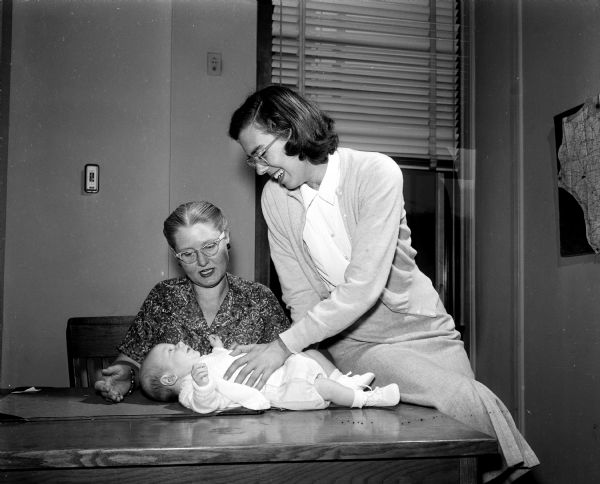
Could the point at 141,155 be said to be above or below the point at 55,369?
above

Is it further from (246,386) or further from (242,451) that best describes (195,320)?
(242,451)

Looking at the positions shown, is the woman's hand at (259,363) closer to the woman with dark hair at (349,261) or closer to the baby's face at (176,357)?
the woman with dark hair at (349,261)

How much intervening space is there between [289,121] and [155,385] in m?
0.90

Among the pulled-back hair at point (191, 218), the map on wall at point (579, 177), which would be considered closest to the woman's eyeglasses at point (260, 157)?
the pulled-back hair at point (191, 218)

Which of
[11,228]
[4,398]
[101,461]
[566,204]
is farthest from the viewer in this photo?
[11,228]

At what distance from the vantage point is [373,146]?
3922mm

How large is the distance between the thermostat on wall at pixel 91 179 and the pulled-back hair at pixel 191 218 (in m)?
1.41

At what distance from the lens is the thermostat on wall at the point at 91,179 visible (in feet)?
11.6

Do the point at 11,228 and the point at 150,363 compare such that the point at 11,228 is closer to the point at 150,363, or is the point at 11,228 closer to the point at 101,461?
the point at 150,363

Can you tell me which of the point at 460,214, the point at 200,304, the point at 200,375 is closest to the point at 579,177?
the point at 460,214

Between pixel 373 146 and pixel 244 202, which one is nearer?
pixel 244 202

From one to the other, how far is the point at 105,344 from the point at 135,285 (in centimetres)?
95

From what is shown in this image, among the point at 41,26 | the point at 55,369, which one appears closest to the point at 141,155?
the point at 41,26

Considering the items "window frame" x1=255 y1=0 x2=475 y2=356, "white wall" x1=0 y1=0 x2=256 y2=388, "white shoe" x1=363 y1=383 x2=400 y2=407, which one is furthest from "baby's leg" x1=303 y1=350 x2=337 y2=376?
"window frame" x1=255 y1=0 x2=475 y2=356
